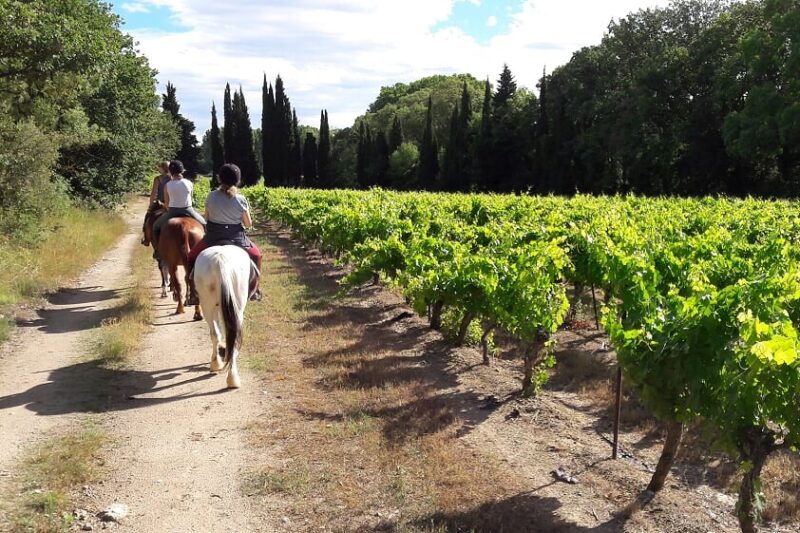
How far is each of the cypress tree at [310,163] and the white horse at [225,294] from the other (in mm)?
71632

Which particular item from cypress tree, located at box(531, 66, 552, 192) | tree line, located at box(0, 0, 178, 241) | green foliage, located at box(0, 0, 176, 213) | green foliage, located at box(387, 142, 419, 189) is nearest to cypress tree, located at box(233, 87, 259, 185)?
green foliage, located at box(387, 142, 419, 189)

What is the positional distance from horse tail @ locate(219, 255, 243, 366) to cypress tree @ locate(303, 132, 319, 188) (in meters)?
72.0

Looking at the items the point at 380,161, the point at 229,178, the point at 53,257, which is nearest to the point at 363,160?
the point at 380,161

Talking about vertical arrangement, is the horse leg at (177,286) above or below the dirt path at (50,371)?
above

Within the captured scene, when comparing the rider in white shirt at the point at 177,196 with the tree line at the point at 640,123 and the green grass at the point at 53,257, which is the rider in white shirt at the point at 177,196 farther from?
the tree line at the point at 640,123

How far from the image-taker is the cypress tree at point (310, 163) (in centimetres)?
7754

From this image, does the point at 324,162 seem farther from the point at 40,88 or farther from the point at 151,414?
the point at 151,414

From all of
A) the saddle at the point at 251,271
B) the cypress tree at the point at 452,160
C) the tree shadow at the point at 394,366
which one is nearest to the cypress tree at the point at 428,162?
the cypress tree at the point at 452,160

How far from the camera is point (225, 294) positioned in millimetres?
6797

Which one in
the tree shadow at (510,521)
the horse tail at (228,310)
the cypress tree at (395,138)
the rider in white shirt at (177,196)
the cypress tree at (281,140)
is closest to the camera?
the tree shadow at (510,521)

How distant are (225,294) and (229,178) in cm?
168

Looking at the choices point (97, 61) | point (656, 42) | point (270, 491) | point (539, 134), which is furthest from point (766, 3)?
point (270, 491)

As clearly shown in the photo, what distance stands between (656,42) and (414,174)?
95.2 feet

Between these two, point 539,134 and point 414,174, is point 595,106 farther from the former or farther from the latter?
point 414,174
